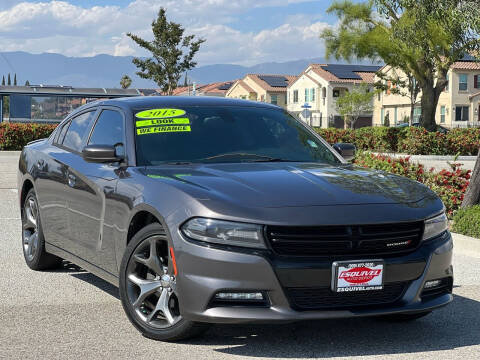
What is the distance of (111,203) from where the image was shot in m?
5.61

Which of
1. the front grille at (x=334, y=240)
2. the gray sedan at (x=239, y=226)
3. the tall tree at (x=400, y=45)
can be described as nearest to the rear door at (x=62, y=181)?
the gray sedan at (x=239, y=226)

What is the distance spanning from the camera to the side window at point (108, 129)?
20.4ft

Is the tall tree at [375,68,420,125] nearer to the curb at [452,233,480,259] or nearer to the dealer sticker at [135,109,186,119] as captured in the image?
the curb at [452,233,480,259]

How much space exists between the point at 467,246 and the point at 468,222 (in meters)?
0.71

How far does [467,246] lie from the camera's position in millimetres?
9211

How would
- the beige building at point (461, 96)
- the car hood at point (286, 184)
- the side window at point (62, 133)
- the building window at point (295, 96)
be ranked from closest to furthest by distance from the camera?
the car hood at point (286, 184)
the side window at point (62, 133)
the beige building at point (461, 96)
the building window at point (295, 96)

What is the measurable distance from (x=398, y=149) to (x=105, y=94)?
15475 mm

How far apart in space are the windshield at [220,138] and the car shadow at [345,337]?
4.09ft

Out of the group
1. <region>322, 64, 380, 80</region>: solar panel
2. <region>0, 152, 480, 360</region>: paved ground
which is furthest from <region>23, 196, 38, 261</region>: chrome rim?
<region>322, 64, 380, 80</region>: solar panel

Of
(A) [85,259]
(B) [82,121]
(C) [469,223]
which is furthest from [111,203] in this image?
(C) [469,223]

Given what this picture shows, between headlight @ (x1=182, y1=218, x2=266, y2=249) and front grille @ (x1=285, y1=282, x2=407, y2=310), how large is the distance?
1.11ft

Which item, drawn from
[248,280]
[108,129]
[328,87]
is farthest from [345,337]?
[328,87]

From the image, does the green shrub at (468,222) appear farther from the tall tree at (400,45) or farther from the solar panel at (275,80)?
the solar panel at (275,80)

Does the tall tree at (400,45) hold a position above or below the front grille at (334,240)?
above
